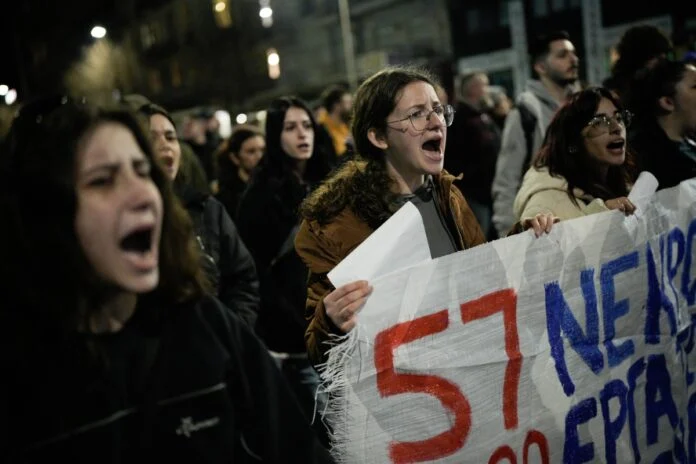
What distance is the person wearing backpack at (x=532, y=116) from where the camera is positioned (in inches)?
179

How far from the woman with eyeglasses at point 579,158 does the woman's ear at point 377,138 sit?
0.84 metres

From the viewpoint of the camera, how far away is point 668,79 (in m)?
4.10

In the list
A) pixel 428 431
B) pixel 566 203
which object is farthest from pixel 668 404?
pixel 428 431

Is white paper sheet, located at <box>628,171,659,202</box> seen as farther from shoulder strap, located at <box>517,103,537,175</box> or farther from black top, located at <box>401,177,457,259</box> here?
shoulder strap, located at <box>517,103,537,175</box>

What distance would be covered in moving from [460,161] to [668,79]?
198cm

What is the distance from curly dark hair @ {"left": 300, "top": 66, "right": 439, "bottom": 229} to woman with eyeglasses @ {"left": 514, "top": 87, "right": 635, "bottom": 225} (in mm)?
803

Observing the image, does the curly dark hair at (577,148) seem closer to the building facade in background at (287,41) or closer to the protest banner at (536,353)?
the protest banner at (536,353)

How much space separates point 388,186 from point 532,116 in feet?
7.78

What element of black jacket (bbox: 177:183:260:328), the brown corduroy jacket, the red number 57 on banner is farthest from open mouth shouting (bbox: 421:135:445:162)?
black jacket (bbox: 177:183:260:328)

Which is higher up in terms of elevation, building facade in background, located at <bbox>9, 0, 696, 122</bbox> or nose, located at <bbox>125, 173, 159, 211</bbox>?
building facade in background, located at <bbox>9, 0, 696, 122</bbox>

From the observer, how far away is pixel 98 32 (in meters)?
45.8

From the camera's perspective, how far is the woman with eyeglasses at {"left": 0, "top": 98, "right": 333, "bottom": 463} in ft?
4.69

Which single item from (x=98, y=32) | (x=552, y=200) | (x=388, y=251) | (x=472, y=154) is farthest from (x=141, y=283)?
→ (x=98, y=32)

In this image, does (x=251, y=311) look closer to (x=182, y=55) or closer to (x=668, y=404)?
(x=668, y=404)
